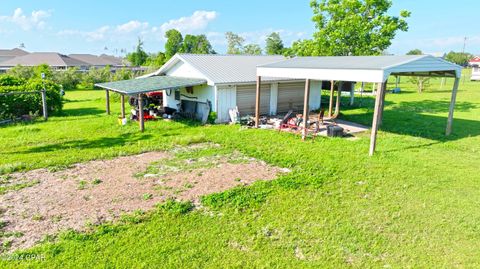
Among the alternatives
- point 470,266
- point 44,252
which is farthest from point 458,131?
point 44,252

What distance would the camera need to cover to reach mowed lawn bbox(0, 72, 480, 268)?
4621 mm

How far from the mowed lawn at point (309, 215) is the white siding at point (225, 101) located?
3910 mm

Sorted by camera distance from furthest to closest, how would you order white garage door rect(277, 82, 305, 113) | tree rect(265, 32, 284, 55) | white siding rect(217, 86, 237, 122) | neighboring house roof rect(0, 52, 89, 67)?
tree rect(265, 32, 284, 55), neighboring house roof rect(0, 52, 89, 67), white garage door rect(277, 82, 305, 113), white siding rect(217, 86, 237, 122)

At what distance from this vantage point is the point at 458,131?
43.1 ft

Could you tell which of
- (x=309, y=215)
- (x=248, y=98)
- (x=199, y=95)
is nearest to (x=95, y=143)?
(x=199, y=95)

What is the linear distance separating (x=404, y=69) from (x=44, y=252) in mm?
10228

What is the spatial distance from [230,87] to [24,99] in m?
10.7

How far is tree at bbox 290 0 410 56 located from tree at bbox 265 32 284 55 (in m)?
39.3

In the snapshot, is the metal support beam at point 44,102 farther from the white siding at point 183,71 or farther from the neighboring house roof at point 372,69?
the neighboring house roof at point 372,69

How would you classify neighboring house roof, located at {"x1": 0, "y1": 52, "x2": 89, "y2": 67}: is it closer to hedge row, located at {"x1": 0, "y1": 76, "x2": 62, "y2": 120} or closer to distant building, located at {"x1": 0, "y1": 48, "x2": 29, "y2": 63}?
distant building, located at {"x1": 0, "y1": 48, "x2": 29, "y2": 63}

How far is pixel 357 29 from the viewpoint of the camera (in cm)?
1864

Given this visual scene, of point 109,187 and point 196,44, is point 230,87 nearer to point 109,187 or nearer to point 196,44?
point 109,187

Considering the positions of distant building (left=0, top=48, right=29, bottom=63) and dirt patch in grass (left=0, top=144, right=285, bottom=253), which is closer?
dirt patch in grass (left=0, top=144, right=285, bottom=253)

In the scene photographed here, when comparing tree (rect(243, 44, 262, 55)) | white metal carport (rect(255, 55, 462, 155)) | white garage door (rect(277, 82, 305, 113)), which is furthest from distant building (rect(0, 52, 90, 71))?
white metal carport (rect(255, 55, 462, 155))
